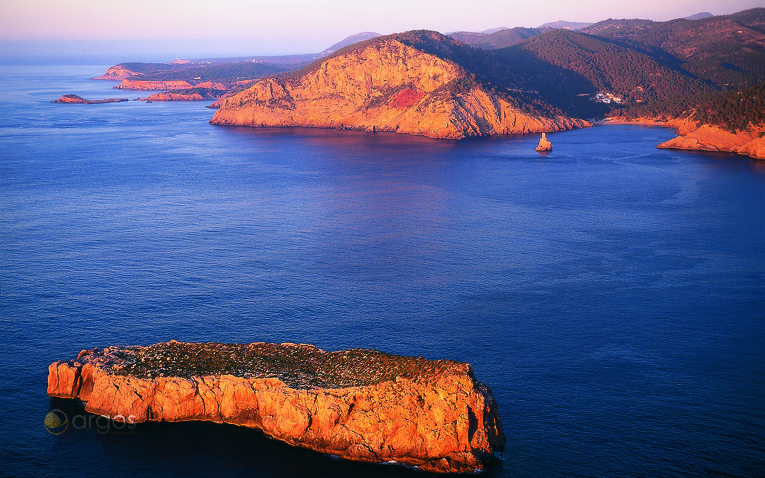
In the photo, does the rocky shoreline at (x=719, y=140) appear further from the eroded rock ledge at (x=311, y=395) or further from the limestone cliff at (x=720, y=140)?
the eroded rock ledge at (x=311, y=395)

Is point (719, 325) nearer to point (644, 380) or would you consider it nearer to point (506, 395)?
point (644, 380)

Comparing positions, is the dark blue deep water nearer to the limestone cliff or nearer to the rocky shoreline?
the rocky shoreline

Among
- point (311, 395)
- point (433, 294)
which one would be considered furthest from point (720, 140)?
point (311, 395)

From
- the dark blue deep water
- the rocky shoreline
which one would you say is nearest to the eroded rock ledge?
the dark blue deep water

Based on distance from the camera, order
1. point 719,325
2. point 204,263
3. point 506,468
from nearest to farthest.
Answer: point 506,468 → point 719,325 → point 204,263

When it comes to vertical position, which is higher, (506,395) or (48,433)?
(506,395)

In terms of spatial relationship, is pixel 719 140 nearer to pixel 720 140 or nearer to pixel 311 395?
pixel 720 140

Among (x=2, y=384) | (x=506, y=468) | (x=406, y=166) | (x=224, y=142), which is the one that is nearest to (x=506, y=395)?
(x=506, y=468)
